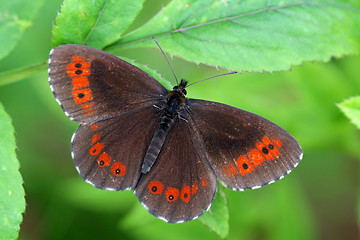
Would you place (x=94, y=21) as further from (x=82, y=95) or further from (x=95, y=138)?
(x=95, y=138)

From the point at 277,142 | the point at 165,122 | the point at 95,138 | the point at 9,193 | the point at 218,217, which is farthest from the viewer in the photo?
the point at 165,122

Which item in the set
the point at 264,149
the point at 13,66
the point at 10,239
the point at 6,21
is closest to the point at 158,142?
the point at 264,149

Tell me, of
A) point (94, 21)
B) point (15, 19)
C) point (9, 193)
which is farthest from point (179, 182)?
point (15, 19)

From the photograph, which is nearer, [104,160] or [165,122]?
[104,160]

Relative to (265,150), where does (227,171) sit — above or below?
below

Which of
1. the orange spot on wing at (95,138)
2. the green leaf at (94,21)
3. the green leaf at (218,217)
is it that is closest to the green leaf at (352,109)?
the green leaf at (218,217)

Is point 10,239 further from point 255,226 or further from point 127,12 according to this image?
point 255,226
